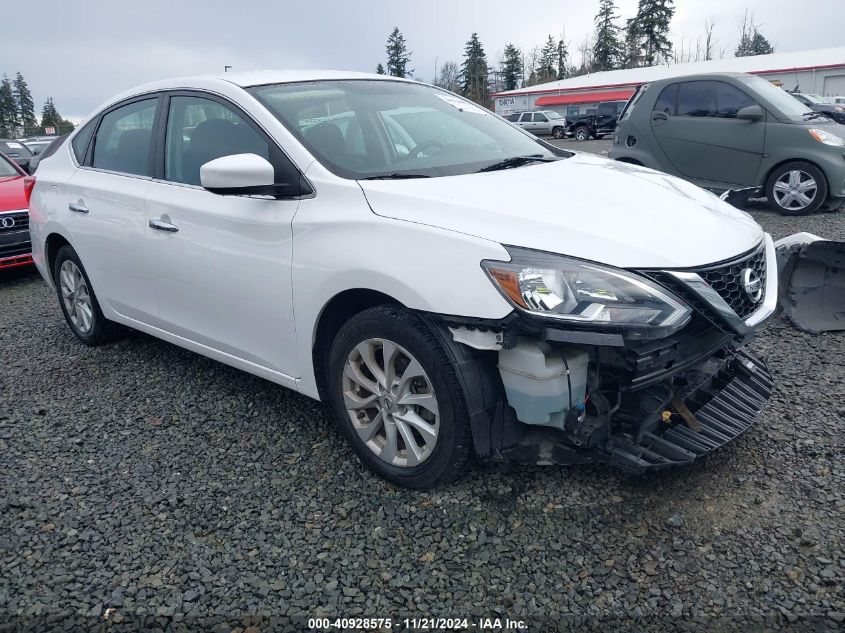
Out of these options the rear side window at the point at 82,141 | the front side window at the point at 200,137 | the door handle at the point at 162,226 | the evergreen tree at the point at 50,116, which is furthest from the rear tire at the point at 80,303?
the evergreen tree at the point at 50,116

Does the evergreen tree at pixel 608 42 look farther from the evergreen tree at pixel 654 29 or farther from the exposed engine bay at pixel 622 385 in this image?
the exposed engine bay at pixel 622 385

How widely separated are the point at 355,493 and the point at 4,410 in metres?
2.37

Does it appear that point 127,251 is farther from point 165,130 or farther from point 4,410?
point 4,410

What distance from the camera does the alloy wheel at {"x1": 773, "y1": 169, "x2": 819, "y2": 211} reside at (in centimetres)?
816

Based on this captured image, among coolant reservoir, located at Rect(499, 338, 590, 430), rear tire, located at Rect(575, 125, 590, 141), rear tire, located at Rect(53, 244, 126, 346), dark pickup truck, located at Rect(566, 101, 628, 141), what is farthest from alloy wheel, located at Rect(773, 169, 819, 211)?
rear tire, located at Rect(575, 125, 590, 141)

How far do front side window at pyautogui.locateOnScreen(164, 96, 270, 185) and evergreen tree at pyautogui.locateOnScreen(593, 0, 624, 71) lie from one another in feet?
255

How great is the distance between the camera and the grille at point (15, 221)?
23.7ft

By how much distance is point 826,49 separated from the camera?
4812 cm

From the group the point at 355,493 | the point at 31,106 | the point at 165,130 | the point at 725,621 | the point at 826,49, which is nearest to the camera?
the point at 725,621

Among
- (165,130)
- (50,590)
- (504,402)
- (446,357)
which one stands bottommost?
(50,590)

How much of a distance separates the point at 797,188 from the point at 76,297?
7933 millimetres

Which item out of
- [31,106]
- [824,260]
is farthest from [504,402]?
[31,106]

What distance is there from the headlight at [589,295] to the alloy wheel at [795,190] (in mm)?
7109

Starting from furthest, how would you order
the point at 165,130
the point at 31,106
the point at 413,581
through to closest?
1. the point at 31,106
2. the point at 165,130
3. the point at 413,581
